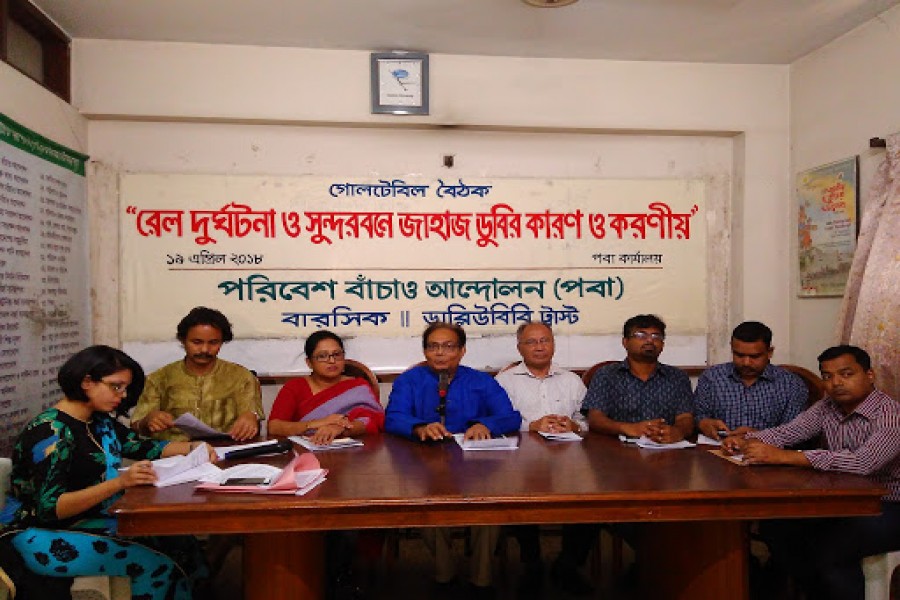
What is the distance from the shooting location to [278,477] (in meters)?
1.89

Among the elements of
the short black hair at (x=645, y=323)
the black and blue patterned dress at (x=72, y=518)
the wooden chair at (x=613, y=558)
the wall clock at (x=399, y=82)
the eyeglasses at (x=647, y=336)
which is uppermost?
the wall clock at (x=399, y=82)

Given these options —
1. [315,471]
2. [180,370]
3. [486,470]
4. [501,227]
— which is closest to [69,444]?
[315,471]

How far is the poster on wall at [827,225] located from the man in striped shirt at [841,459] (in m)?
1.34

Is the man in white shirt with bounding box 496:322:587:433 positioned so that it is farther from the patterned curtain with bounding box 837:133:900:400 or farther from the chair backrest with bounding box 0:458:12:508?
the chair backrest with bounding box 0:458:12:508

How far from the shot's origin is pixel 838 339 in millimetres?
3281

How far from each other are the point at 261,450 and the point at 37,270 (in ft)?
5.46

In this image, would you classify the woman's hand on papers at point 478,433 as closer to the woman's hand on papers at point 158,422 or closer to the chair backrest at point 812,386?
the woman's hand on papers at point 158,422

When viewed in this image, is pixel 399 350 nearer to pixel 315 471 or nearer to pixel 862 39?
pixel 315 471

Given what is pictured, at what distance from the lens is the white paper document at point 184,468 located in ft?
6.32

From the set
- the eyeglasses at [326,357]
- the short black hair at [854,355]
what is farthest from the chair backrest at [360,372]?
the short black hair at [854,355]

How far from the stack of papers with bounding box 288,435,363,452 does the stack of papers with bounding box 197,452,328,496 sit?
0.33 m

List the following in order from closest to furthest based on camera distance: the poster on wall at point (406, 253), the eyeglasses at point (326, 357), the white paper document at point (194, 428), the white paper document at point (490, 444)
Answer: the white paper document at point (490, 444), the white paper document at point (194, 428), the eyeglasses at point (326, 357), the poster on wall at point (406, 253)

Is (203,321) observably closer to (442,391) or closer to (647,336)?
(442,391)

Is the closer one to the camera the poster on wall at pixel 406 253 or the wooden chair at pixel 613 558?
the wooden chair at pixel 613 558
